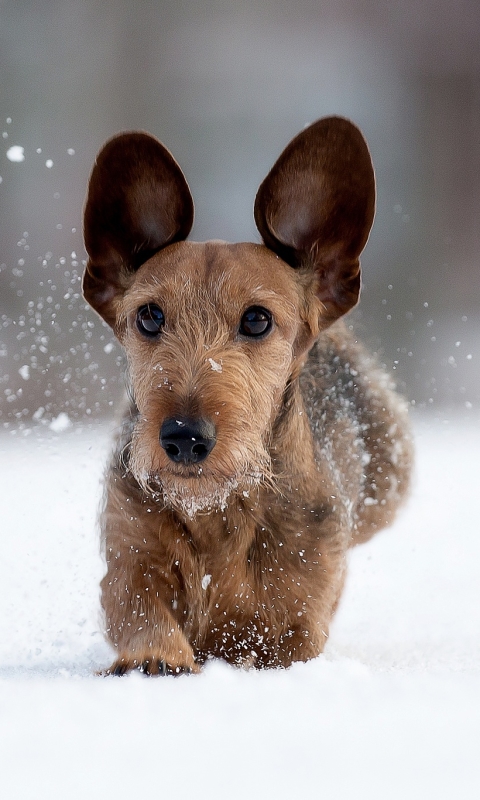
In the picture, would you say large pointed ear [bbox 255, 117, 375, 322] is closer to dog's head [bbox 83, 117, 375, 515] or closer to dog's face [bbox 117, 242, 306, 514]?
dog's head [bbox 83, 117, 375, 515]

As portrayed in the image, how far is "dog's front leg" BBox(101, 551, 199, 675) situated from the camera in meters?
2.62

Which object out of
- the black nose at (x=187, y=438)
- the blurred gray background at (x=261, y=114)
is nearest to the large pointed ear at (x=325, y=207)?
the black nose at (x=187, y=438)

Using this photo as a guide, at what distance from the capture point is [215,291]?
2.77 metres

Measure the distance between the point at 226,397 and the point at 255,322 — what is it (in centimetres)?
35

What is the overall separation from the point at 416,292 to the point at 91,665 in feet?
32.5

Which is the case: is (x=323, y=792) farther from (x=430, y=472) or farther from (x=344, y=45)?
(x=344, y=45)

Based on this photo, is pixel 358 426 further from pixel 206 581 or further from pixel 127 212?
pixel 127 212

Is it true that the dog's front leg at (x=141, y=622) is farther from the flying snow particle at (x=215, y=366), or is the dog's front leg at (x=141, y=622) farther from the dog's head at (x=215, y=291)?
the flying snow particle at (x=215, y=366)

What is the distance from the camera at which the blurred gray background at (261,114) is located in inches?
444

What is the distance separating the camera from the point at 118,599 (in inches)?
111

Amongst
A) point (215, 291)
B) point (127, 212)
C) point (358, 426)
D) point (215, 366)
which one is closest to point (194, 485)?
point (215, 366)

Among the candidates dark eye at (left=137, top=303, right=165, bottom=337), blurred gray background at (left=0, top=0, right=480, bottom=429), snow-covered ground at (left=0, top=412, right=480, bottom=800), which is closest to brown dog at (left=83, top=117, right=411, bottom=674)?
dark eye at (left=137, top=303, right=165, bottom=337)

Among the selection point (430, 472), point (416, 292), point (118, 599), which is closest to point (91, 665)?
point (118, 599)

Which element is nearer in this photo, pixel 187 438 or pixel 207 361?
pixel 187 438
